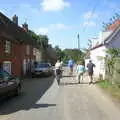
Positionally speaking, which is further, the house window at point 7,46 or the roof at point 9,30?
the house window at point 7,46

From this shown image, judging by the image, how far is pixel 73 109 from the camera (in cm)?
1428

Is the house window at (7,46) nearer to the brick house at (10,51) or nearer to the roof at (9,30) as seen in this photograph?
the brick house at (10,51)

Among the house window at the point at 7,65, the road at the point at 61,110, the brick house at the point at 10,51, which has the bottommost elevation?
the road at the point at 61,110

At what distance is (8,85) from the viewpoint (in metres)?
18.2

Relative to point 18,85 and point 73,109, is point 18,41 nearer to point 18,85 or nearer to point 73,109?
point 18,85

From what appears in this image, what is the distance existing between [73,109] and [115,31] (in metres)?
23.7

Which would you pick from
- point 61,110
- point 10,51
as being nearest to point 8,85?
point 61,110

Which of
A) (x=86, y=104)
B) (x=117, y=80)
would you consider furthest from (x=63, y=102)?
(x=117, y=80)

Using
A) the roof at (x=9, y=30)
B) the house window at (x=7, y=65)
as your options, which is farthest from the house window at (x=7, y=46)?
the house window at (x=7, y=65)

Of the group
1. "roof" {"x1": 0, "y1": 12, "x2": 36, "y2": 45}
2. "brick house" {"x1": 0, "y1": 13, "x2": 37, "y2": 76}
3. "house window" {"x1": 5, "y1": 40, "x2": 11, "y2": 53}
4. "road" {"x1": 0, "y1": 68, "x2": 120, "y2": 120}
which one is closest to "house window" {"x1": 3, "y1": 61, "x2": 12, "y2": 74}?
"brick house" {"x1": 0, "y1": 13, "x2": 37, "y2": 76}

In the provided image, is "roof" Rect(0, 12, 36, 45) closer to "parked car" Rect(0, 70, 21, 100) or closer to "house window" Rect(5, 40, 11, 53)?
"house window" Rect(5, 40, 11, 53)

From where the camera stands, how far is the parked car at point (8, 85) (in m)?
17.3

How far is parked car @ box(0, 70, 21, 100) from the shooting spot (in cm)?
1725

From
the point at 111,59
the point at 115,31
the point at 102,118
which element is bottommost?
the point at 102,118
